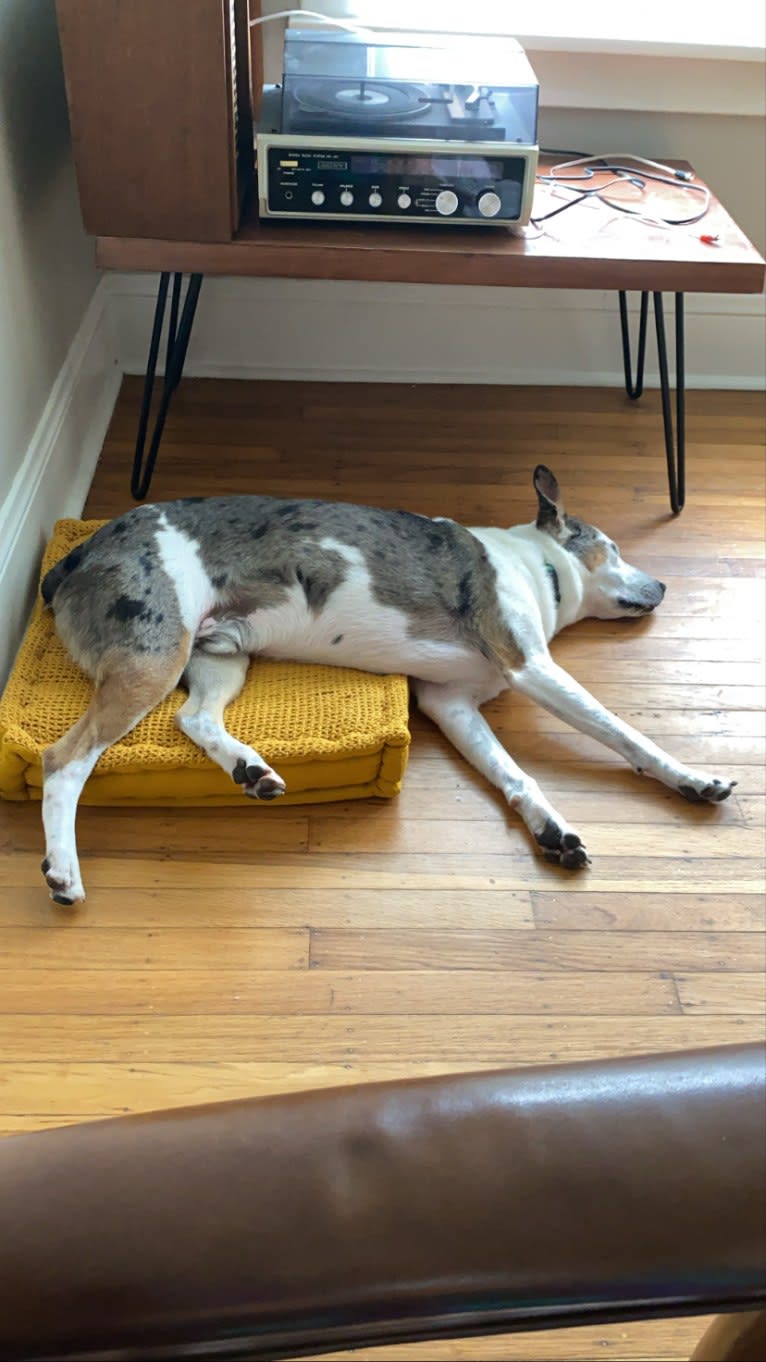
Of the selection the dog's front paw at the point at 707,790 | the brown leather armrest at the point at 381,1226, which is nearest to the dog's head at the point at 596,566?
the dog's front paw at the point at 707,790

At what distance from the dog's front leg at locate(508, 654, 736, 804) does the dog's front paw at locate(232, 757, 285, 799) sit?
0.48m

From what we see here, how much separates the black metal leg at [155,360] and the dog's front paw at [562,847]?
Result: 1.29m

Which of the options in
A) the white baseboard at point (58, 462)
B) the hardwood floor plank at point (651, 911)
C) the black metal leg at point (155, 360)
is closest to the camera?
the hardwood floor plank at point (651, 911)

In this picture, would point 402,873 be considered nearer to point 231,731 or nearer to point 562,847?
point 562,847

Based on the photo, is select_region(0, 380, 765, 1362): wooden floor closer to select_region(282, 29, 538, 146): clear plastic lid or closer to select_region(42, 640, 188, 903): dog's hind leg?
select_region(42, 640, 188, 903): dog's hind leg

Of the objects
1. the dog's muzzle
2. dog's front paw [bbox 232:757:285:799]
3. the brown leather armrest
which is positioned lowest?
dog's front paw [bbox 232:757:285:799]

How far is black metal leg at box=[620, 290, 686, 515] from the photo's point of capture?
7.88 feet

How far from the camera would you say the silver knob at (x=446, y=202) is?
6.98 ft

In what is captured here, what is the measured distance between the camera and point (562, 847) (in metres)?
1.76

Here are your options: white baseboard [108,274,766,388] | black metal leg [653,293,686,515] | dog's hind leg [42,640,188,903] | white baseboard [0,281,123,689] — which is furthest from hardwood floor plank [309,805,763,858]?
white baseboard [108,274,766,388]

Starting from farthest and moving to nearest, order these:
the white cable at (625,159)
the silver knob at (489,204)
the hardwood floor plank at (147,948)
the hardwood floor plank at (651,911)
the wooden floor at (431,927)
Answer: the white cable at (625,159)
the silver knob at (489,204)
the hardwood floor plank at (651,911)
the hardwood floor plank at (147,948)
the wooden floor at (431,927)

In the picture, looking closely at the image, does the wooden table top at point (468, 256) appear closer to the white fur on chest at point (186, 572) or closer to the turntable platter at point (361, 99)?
the turntable platter at point (361, 99)

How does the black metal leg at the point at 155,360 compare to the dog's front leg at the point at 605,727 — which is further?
the black metal leg at the point at 155,360

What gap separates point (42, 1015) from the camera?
5.01 feet
